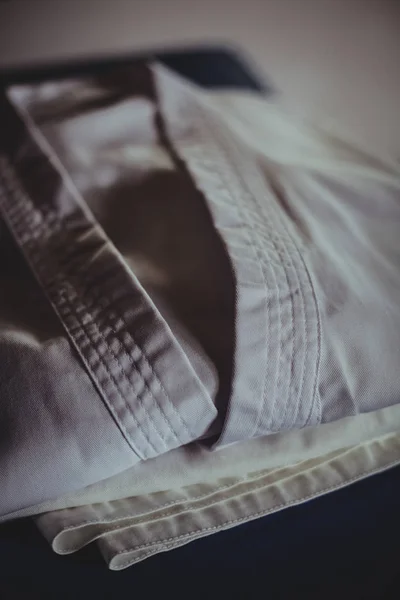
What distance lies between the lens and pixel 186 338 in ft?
1.09

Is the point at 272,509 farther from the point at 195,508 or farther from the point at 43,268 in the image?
the point at 43,268

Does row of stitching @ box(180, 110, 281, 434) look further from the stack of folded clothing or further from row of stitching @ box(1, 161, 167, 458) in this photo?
row of stitching @ box(1, 161, 167, 458)

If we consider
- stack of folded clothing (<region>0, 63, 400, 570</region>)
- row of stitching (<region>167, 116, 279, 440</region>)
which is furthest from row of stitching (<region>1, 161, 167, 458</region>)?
row of stitching (<region>167, 116, 279, 440</region>)

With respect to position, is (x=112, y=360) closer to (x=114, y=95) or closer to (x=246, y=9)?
(x=114, y=95)

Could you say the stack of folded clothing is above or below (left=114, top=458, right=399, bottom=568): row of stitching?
above

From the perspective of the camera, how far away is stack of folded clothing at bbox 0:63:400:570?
307mm

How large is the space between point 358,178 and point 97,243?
0.77 ft

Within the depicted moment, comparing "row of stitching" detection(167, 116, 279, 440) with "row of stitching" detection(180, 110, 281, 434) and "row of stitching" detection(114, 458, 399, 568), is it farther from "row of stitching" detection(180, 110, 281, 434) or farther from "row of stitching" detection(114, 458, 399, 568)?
"row of stitching" detection(114, 458, 399, 568)

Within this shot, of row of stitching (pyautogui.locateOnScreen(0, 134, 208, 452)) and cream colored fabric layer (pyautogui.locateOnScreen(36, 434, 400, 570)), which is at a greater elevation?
row of stitching (pyautogui.locateOnScreen(0, 134, 208, 452))

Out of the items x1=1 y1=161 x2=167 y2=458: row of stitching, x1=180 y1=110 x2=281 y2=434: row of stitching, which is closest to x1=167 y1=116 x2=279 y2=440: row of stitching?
x1=180 y1=110 x2=281 y2=434: row of stitching

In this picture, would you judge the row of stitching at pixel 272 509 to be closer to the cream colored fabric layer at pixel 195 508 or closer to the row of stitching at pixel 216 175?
the cream colored fabric layer at pixel 195 508

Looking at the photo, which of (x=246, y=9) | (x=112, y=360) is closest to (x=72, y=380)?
(x=112, y=360)

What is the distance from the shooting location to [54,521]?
12.4 inches

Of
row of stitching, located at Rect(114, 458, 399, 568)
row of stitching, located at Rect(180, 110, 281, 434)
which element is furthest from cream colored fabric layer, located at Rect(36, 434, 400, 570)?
row of stitching, located at Rect(180, 110, 281, 434)
